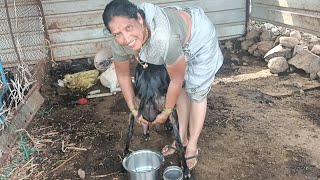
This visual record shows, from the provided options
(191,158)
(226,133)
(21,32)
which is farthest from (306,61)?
(21,32)

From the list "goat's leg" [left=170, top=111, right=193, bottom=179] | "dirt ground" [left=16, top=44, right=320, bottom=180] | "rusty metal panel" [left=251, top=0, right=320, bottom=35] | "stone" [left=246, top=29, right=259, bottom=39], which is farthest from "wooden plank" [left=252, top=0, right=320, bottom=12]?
"goat's leg" [left=170, top=111, right=193, bottom=179]

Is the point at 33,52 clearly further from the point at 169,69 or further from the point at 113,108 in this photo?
the point at 169,69

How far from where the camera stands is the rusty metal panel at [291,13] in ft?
16.4

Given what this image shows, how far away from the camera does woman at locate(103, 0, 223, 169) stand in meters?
2.22

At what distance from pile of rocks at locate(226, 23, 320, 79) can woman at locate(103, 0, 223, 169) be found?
8.04 ft

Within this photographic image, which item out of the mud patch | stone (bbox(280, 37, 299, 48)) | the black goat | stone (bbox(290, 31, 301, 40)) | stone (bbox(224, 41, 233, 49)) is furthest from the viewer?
stone (bbox(224, 41, 233, 49))

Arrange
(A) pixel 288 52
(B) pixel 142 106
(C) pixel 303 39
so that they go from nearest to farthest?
(B) pixel 142 106
(A) pixel 288 52
(C) pixel 303 39

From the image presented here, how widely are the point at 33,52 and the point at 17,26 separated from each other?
20.6 inches

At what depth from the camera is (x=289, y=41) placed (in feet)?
17.3

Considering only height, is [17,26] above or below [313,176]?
above

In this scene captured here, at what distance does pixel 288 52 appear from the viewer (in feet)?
17.1

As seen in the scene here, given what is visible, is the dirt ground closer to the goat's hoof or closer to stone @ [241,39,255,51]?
the goat's hoof

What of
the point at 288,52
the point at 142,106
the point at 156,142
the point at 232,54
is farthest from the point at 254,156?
the point at 232,54

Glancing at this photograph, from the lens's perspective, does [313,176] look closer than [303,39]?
Yes
